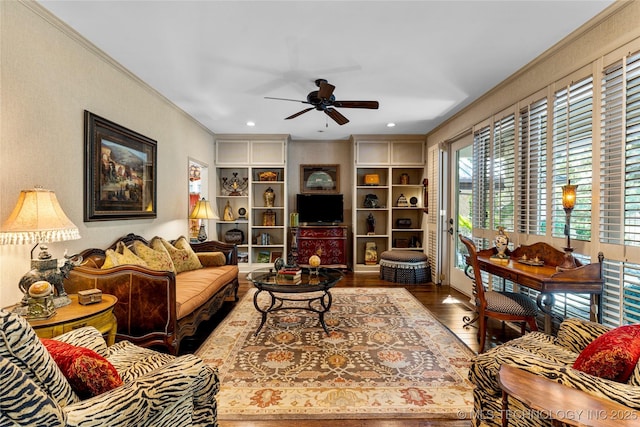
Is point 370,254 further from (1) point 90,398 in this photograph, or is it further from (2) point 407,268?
(1) point 90,398

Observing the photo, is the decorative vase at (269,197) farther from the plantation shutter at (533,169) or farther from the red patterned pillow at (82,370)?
the red patterned pillow at (82,370)

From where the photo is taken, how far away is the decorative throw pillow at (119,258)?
97.7 inches

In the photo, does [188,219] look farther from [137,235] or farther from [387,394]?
[387,394]

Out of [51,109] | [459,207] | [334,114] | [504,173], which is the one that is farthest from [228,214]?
[504,173]

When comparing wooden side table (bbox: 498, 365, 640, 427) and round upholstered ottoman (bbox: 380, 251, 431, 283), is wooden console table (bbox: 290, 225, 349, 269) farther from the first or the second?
wooden side table (bbox: 498, 365, 640, 427)

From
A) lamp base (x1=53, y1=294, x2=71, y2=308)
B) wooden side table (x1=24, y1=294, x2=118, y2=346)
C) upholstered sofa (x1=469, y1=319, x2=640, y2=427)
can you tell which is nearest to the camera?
upholstered sofa (x1=469, y1=319, x2=640, y2=427)

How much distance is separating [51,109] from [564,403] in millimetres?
3371

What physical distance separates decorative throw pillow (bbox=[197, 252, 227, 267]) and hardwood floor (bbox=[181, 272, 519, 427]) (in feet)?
1.87

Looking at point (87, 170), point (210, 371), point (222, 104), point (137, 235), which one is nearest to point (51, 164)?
point (87, 170)

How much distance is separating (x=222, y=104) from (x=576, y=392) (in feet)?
14.4

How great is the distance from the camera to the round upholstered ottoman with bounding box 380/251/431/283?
514cm

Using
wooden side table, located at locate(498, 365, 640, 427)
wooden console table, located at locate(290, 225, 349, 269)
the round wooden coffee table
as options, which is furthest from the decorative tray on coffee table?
wooden console table, located at locate(290, 225, 349, 269)

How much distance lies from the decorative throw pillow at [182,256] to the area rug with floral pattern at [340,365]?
80cm

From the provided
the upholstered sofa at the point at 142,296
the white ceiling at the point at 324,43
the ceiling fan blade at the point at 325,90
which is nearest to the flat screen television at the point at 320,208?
the white ceiling at the point at 324,43
